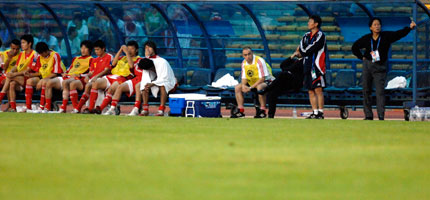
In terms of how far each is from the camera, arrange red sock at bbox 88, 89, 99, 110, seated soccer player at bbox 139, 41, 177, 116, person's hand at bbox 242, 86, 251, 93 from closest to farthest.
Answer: seated soccer player at bbox 139, 41, 177, 116 < person's hand at bbox 242, 86, 251, 93 < red sock at bbox 88, 89, 99, 110

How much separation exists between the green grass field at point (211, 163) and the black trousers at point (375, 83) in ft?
12.9

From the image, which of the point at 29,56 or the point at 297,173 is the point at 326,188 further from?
the point at 29,56

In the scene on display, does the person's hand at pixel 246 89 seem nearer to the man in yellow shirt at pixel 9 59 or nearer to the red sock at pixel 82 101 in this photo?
the red sock at pixel 82 101

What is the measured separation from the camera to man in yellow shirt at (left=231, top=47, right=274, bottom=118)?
59.3ft

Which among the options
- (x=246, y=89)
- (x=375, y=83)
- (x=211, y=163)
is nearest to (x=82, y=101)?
(x=246, y=89)

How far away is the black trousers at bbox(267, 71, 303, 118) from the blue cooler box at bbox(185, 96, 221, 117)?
106cm

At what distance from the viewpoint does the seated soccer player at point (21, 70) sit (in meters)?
19.5

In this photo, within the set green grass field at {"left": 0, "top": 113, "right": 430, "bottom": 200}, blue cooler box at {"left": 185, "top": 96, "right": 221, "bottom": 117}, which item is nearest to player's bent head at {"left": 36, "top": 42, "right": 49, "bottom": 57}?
blue cooler box at {"left": 185, "top": 96, "right": 221, "bottom": 117}

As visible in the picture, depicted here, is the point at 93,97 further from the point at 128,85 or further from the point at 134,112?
the point at 134,112

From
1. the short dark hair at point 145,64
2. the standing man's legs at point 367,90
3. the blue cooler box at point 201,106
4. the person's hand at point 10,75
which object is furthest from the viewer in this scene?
the person's hand at point 10,75

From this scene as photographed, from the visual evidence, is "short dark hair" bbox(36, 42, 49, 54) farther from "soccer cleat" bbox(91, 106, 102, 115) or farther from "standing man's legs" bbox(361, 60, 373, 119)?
"standing man's legs" bbox(361, 60, 373, 119)

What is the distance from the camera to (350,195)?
607 centimetres

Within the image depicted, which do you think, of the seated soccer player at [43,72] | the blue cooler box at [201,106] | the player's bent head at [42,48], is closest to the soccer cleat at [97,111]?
the seated soccer player at [43,72]

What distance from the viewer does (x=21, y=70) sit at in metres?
19.6
